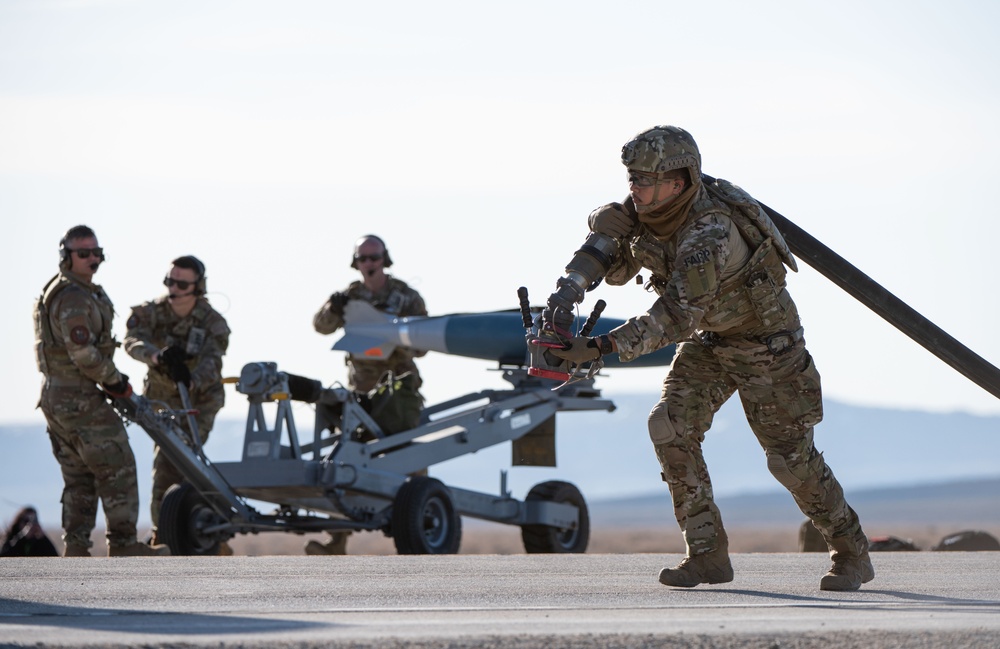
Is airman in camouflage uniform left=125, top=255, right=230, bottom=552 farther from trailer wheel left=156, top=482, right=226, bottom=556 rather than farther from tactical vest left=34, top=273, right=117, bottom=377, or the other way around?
tactical vest left=34, top=273, right=117, bottom=377

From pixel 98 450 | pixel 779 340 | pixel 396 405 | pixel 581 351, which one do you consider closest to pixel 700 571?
pixel 779 340

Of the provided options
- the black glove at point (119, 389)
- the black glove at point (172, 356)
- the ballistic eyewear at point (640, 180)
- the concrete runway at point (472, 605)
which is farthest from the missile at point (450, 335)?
the ballistic eyewear at point (640, 180)

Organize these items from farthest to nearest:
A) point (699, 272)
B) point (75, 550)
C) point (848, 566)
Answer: point (75, 550), point (848, 566), point (699, 272)

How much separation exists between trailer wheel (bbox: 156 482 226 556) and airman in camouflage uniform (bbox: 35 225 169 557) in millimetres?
327

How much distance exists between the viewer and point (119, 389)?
1189cm

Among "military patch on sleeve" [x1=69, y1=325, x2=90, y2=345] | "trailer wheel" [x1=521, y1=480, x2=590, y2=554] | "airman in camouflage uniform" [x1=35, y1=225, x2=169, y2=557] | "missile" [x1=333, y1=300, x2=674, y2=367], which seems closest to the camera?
"military patch on sleeve" [x1=69, y1=325, x2=90, y2=345]

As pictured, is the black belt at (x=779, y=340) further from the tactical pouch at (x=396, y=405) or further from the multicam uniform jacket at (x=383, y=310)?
the multicam uniform jacket at (x=383, y=310)

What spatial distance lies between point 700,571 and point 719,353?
1.00 meters

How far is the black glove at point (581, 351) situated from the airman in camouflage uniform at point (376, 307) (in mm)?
7343

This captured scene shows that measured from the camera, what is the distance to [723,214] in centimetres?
719

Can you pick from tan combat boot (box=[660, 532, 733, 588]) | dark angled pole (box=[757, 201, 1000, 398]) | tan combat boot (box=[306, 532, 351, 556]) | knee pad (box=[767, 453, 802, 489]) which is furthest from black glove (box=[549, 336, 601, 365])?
tan combat boot (box=[306, 532, 351, 556])

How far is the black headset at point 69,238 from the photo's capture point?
38.8 feet

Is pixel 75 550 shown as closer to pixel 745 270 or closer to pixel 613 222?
pixel 613 222

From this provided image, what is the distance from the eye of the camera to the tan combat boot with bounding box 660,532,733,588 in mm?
7473
